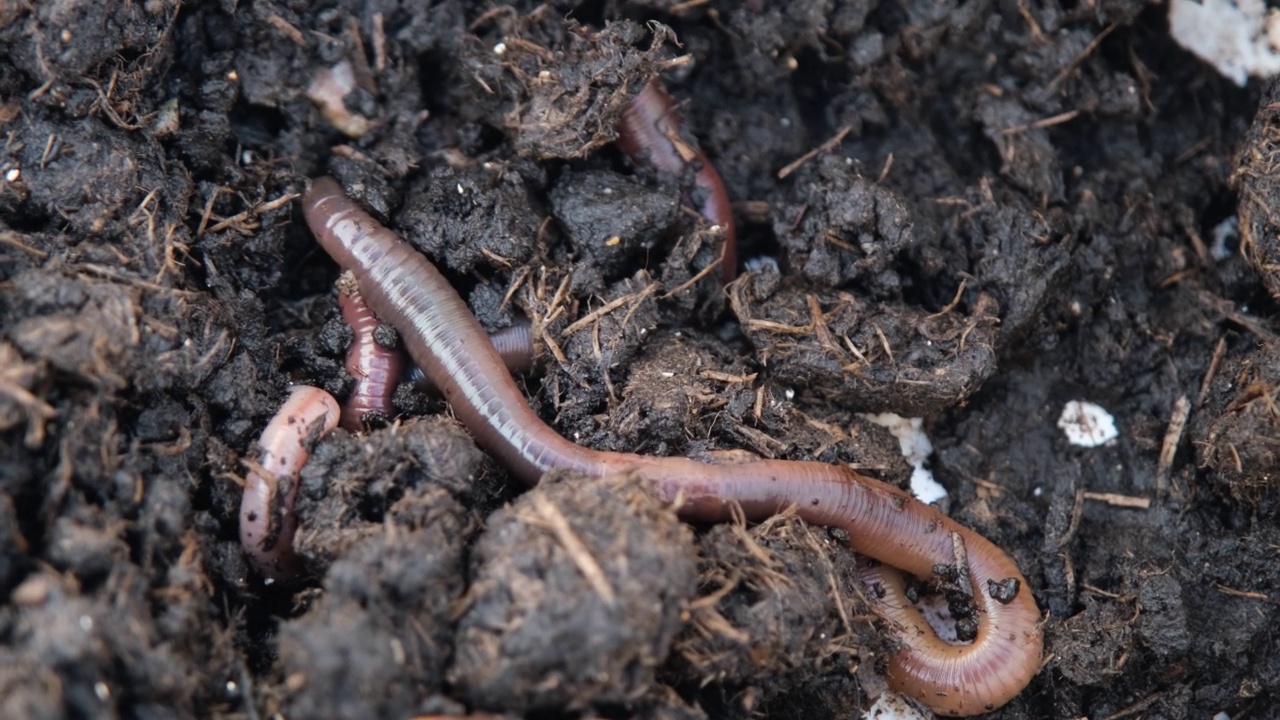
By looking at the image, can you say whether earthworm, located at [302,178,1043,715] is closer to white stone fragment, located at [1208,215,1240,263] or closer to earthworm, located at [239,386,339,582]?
earthworm, located at [239,386,339,582]

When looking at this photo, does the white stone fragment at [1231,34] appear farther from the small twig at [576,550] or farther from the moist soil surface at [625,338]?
the small twig at [576,550]

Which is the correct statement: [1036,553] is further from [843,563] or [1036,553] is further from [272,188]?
[272,188]

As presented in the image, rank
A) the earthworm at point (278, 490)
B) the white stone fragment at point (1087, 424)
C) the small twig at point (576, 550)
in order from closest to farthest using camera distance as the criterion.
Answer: the small twig at point (576, 550)
the earthworm at point (278, 490)
the white stone fragment at point (1087, 424)

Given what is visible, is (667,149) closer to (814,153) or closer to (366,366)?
(814,153)

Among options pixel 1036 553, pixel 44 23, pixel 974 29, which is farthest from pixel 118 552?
pixel 974 29

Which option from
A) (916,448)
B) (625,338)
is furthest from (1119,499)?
(625,338)

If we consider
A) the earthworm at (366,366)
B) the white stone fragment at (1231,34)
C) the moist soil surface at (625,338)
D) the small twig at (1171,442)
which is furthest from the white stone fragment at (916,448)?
the white stone fragment at (1231,34)
